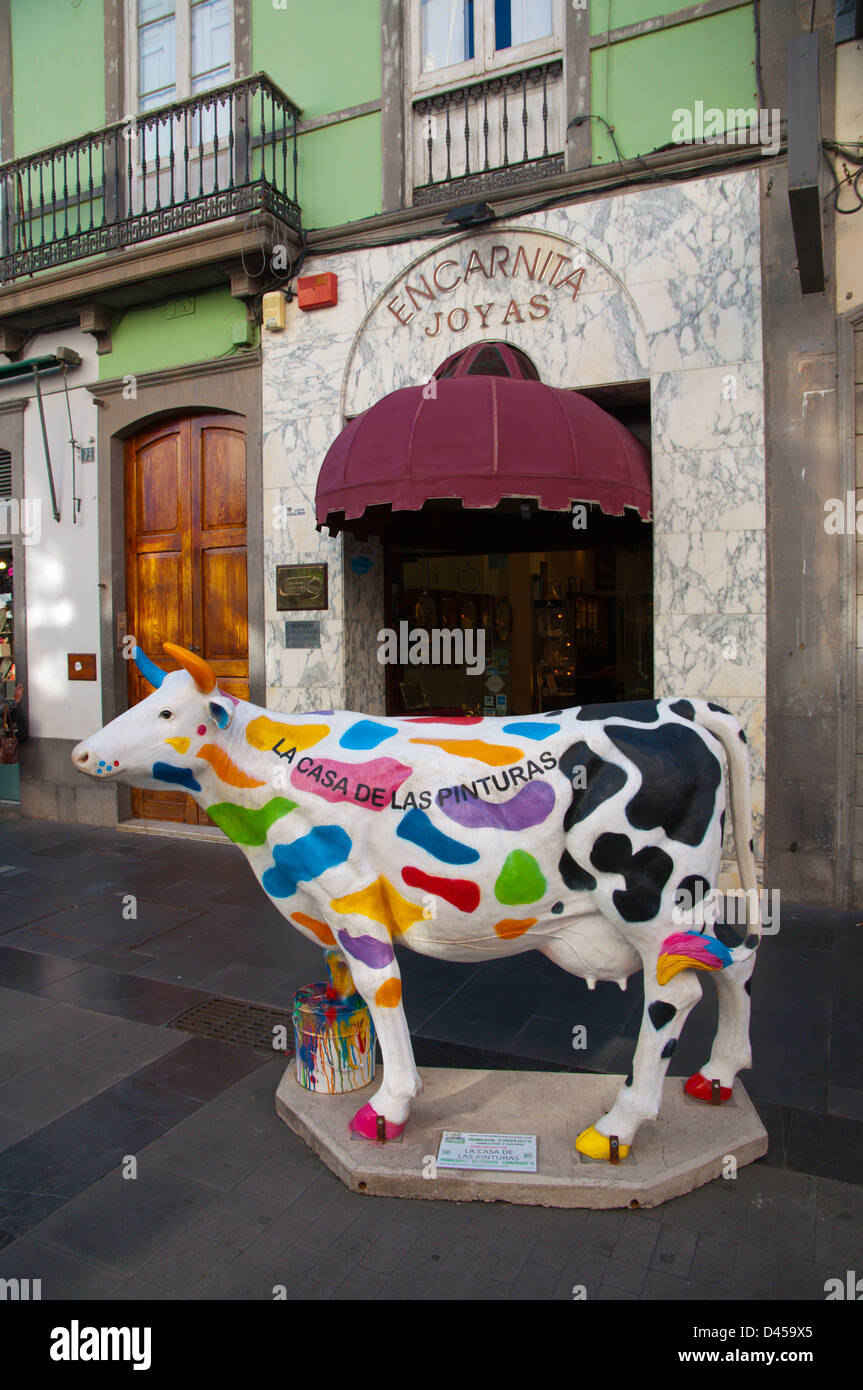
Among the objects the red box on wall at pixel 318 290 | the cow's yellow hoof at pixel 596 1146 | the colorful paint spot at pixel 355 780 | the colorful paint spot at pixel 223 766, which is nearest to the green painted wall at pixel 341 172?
the red box on wall at pixel 318 290

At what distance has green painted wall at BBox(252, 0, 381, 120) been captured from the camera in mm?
7863

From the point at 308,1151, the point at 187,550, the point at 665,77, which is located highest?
the point at 665,77

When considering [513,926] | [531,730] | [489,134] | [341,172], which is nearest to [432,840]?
[513,926]

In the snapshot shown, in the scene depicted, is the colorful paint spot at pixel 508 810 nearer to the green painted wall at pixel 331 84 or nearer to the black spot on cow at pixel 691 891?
the black spot on cow at pixel 691 891

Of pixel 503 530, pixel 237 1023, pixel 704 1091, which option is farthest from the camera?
pixel 503 530

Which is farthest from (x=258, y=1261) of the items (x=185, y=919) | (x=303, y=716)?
(x=185, y=919)

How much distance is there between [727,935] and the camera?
11.3ft

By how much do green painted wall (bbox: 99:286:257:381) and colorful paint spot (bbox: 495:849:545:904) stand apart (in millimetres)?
6786

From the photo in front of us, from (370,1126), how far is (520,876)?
1096 mm

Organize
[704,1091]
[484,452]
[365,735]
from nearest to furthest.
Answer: [365,735], [704,1091], [484,452]

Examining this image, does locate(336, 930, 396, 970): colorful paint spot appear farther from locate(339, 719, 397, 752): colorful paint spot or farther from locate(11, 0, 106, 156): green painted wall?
locate(11, 0, 106, 156): green painted wall

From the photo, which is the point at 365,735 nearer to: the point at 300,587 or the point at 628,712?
the point at 628,712

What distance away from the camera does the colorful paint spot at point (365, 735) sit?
3344mm

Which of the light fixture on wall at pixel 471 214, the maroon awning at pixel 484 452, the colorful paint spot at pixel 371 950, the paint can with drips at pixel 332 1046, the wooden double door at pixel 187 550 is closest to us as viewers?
the colorful paint spot at pixel 371 950
